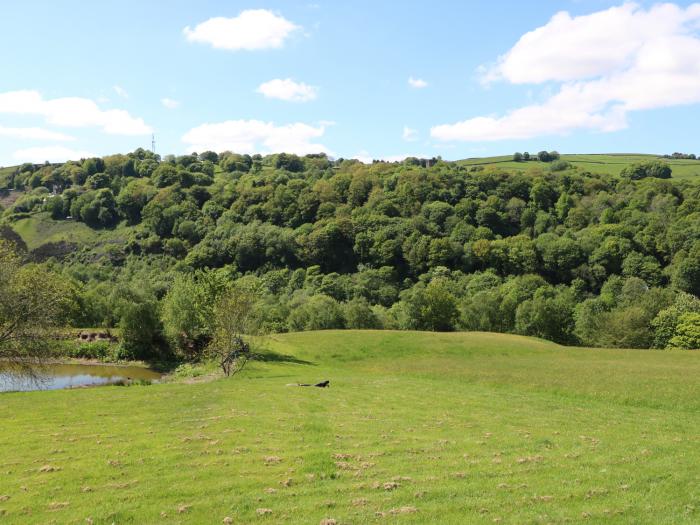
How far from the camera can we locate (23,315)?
134 ft

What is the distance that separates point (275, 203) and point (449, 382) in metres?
145

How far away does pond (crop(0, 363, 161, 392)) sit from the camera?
188 feet

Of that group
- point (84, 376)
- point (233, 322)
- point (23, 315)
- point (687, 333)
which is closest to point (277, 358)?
point (233, 322)

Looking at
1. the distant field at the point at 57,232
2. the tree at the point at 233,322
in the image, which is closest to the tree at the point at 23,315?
the tree at the point at 233,322

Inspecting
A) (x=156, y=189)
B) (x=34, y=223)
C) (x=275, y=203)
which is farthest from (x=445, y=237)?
(x=34, y=223)

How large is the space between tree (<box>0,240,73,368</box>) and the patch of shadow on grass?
71.8 feet

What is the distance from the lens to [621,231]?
133 meters

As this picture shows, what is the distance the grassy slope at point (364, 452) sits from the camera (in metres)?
13.8

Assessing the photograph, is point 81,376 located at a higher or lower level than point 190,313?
lower

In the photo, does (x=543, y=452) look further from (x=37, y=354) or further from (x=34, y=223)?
(x=34, y=223)

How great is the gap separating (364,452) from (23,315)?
35266 millimetres

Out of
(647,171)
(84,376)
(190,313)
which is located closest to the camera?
(84,376)

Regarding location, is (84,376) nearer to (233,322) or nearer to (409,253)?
(233,322)

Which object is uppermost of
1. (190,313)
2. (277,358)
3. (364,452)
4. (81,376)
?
(364,452)
